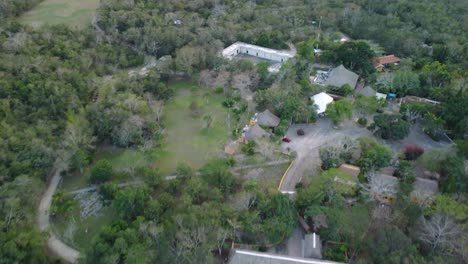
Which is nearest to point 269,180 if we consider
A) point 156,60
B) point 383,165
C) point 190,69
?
point 383,165

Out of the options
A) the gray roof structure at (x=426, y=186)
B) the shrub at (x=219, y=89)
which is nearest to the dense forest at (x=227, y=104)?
the shrub at (x=219, y=89)

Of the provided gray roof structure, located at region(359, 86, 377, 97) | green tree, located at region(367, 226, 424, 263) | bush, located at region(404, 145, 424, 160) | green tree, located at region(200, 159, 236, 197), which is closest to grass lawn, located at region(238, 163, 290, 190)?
green tree, located at region(200, 159, 236, 197)

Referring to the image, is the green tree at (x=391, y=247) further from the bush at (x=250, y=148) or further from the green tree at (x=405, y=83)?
the green tree at (x=405, y=83)

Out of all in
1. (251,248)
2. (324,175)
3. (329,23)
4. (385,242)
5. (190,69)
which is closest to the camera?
(385,242)

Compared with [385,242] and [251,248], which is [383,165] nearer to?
[385,242]

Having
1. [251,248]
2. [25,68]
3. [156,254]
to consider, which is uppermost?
[25,68]
